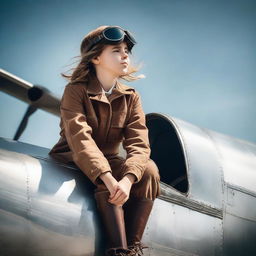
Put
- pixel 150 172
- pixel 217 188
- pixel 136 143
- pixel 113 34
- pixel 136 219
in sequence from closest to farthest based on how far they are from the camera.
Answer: pixel 136 219, pixel 150 172, pixel 136 143, pixel 113 34, pixel 217 188

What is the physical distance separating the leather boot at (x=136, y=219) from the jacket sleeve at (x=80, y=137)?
317 mm

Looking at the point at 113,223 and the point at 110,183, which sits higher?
the point at 110,183

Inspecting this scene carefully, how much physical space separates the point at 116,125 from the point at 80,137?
1.17ft

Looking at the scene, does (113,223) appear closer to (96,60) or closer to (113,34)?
(96,60)

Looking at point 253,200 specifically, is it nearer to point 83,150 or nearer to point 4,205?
point 83,150

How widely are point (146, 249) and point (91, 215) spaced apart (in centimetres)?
48

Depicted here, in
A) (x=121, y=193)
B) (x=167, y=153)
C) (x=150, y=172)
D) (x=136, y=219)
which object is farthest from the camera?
(x=167, y=153)

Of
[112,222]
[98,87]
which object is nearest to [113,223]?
[112,222]

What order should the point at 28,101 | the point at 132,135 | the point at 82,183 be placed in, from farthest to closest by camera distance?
the point at 28,101 → the point at 132,135 → the point at 82,183

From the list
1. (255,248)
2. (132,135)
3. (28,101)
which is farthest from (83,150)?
(28,101)

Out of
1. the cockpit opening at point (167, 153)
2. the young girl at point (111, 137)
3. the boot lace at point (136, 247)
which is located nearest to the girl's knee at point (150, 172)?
the young girl at point (111, 137)

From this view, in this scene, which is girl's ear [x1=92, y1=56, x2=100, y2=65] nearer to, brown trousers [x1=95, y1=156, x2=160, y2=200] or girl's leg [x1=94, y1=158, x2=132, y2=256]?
brown trousers [x1=95, y1=156, x2=160, y2=200]

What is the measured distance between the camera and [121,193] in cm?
265

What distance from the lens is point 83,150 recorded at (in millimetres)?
2801
